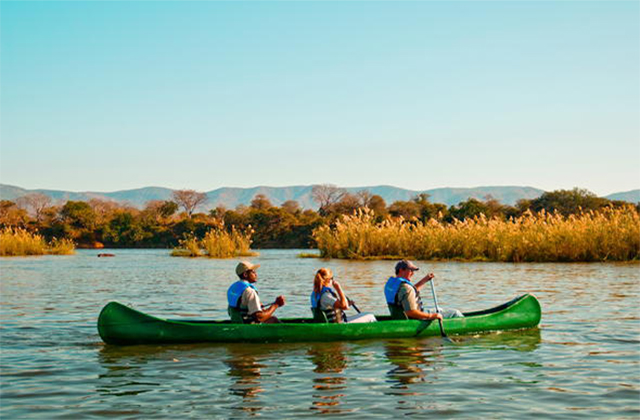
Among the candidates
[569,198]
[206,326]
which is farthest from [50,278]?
[569,198]

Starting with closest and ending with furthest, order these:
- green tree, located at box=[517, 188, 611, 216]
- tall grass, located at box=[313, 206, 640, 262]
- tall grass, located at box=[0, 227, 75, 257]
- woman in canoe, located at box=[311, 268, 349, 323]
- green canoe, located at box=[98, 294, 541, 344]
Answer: green canoe, located at box=[98, 294, 541, 344] → woman in canoe, located at box=[311, 268, 349, 323] → tall grass, located at box=[313, 206, 640, 262] → tall grass, located at box=[0, 227, 75, 257] → green tree, located at box=[517, 188, 611, 216]

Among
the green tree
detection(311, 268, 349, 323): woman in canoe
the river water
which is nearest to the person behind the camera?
the river water

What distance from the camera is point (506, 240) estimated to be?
104 feet

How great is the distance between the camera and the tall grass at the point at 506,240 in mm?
29469

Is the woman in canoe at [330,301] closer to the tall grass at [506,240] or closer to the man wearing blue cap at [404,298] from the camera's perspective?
the man wearing blue cap at [404,298]

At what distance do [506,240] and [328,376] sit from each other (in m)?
24.3

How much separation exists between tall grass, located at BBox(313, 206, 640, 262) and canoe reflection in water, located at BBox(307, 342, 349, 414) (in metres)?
21.4

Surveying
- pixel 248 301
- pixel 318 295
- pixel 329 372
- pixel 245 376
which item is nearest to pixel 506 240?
pixel 318 295

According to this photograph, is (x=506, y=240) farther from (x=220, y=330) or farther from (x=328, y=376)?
(x=328, y=376)

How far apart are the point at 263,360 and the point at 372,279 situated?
14166mm

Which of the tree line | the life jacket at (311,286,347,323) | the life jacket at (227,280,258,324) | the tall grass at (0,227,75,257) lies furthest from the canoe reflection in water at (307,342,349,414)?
the tree line

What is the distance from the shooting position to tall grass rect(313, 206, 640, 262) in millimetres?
29469

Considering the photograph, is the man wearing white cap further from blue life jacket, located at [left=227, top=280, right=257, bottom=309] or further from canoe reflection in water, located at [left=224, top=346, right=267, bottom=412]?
canoe reflection in water, located at [left=224, top=346, right=267, bottom=412]

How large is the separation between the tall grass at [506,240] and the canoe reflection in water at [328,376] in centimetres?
2140
